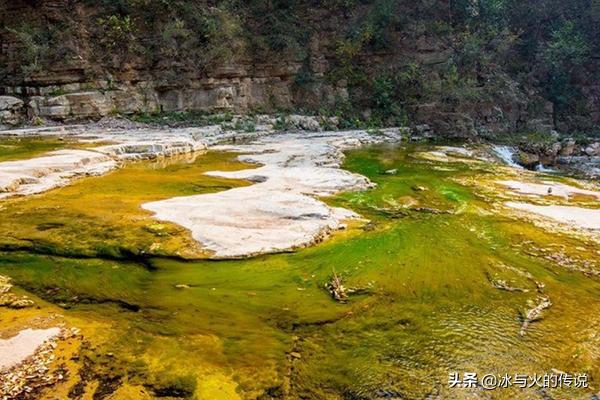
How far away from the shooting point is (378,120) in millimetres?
21156

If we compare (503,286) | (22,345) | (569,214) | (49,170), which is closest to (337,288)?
(503,286)

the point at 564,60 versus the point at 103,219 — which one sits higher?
the point at 564,60

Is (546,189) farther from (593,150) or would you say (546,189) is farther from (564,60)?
(564,60)

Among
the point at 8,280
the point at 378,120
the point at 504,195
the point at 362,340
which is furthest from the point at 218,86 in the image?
the point at 362,340

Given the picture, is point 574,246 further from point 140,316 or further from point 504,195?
point 140,316

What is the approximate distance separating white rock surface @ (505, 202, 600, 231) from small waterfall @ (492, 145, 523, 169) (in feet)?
25.1

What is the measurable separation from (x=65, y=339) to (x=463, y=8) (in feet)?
81.4

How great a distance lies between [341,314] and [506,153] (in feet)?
46.1

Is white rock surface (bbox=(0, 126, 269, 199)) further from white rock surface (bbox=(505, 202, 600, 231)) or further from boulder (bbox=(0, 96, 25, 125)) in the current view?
white rock surface (bbox=(505, 202, 600, 231))

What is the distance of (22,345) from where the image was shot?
2887mm

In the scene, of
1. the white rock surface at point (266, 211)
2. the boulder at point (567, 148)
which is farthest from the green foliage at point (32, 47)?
the boulder at point (567, 148)

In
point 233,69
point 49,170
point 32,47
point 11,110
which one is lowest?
point 49,170

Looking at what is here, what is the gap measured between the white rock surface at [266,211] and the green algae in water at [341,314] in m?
0.28

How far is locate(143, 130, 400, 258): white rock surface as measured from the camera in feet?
16.3
